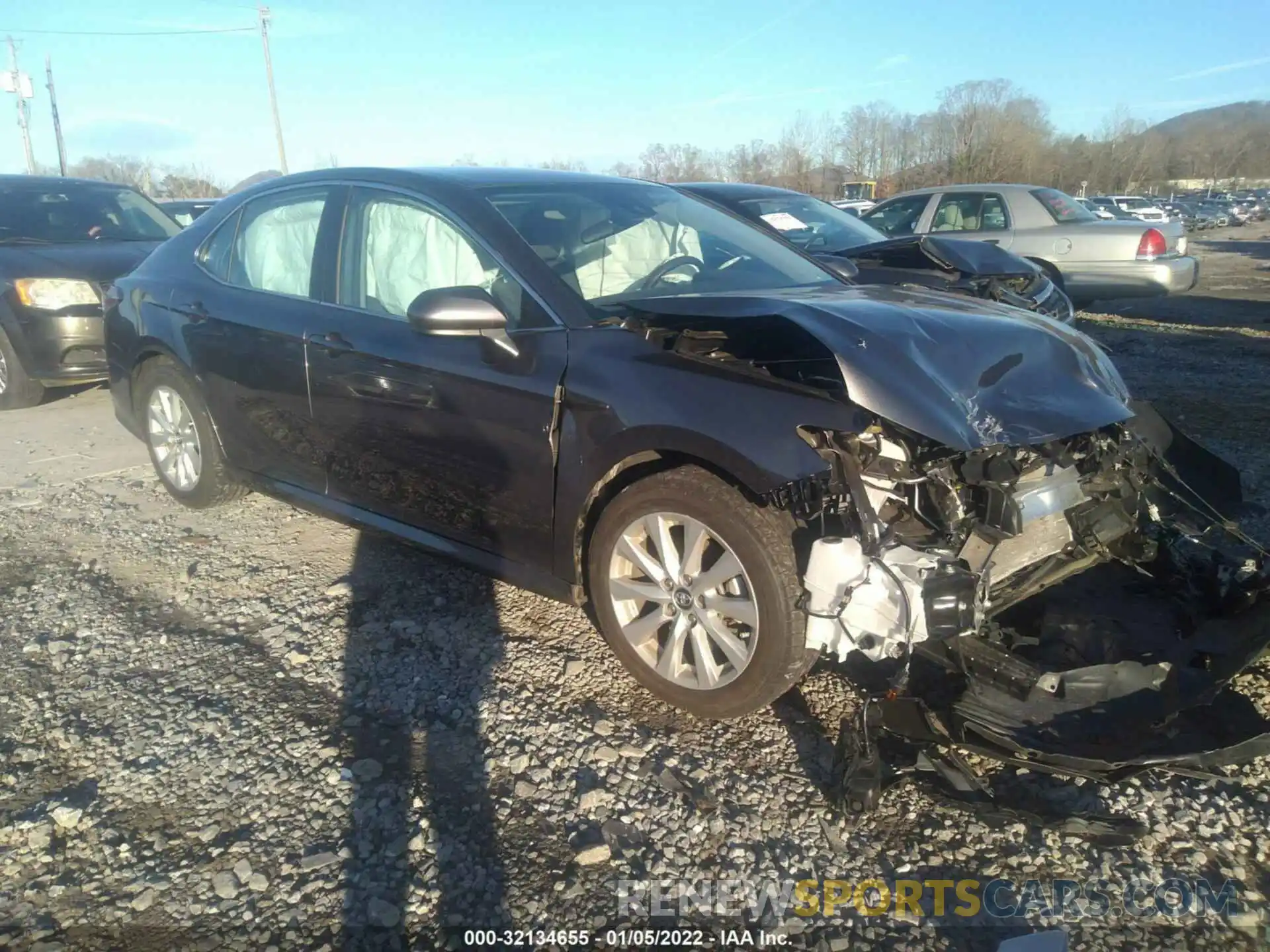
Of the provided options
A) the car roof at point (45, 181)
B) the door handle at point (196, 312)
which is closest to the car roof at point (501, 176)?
the door handle at point (196, 312)

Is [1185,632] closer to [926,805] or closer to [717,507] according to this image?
[926,805]

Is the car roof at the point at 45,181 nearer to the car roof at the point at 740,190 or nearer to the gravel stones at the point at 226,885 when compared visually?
the car roof at the point at 740,190

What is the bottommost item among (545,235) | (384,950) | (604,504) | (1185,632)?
(384,950)

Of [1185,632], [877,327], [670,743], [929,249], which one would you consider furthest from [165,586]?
[929,249]

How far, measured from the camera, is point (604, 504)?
118 inches

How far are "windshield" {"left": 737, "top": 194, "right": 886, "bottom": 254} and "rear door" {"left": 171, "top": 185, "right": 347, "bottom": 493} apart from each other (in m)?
4.36

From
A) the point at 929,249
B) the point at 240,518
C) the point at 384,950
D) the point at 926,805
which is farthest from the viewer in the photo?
the point at 929,249

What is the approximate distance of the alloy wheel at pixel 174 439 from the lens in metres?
4.62

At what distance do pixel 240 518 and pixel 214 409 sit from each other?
685 millimetres

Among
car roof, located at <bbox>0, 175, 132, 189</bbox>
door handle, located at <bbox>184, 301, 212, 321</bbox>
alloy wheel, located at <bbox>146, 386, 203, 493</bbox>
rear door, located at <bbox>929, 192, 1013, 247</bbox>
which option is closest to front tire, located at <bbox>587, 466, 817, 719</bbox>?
door handle, located at <bbox>184, 301, 212, 321</bbox>

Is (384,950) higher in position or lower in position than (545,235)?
lower

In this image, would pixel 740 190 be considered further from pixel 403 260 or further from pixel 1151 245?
pixel 403 260

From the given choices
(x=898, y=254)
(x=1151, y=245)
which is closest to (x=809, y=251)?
(x=898, y=254)

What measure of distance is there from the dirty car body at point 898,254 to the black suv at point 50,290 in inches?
179
